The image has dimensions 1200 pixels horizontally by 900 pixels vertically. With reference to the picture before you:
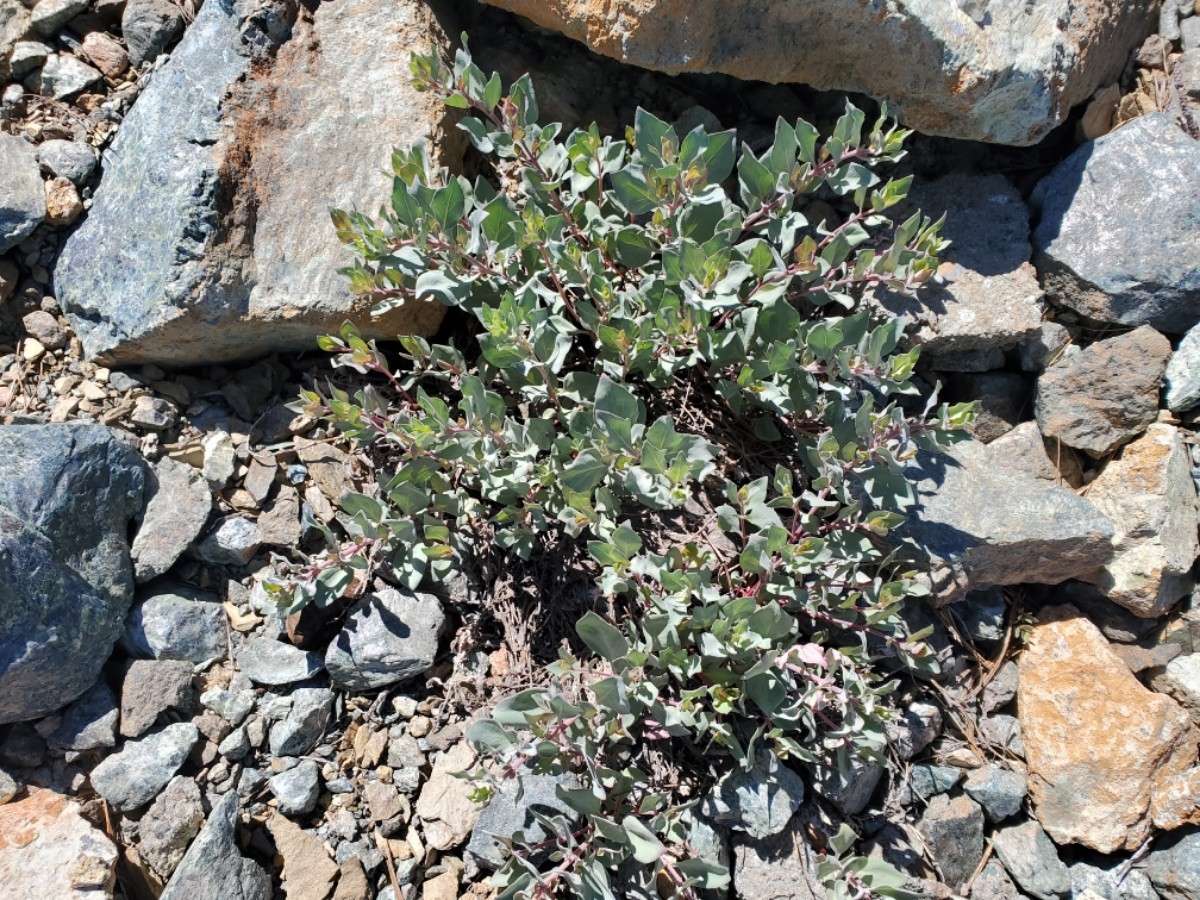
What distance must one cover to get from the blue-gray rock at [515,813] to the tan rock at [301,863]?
0.45 meters

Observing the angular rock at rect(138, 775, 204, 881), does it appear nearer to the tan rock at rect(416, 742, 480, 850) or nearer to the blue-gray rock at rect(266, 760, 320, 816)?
the blue-gray rock at rect(266, 760, 320, 816)

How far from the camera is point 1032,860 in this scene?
3129mm

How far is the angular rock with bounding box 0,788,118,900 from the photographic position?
8.68 feet

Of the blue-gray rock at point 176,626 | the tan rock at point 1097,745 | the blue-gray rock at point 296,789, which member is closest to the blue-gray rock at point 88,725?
the blue-gray rock at point 176,626

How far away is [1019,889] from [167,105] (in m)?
4.00

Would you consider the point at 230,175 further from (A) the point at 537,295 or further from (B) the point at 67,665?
(B) the point at 67,665

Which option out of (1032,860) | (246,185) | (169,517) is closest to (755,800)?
(1032,860)

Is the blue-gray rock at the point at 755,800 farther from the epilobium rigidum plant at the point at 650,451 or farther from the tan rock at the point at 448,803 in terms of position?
the tan rock at the point at 448,803

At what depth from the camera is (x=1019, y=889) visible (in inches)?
123

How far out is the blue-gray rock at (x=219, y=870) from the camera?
106 inches

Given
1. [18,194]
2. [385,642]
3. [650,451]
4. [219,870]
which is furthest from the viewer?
[18,194]

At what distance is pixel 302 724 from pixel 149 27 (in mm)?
2681

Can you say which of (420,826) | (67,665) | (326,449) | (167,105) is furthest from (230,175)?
(420,826)

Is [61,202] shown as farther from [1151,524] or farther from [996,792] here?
[1151,524]
